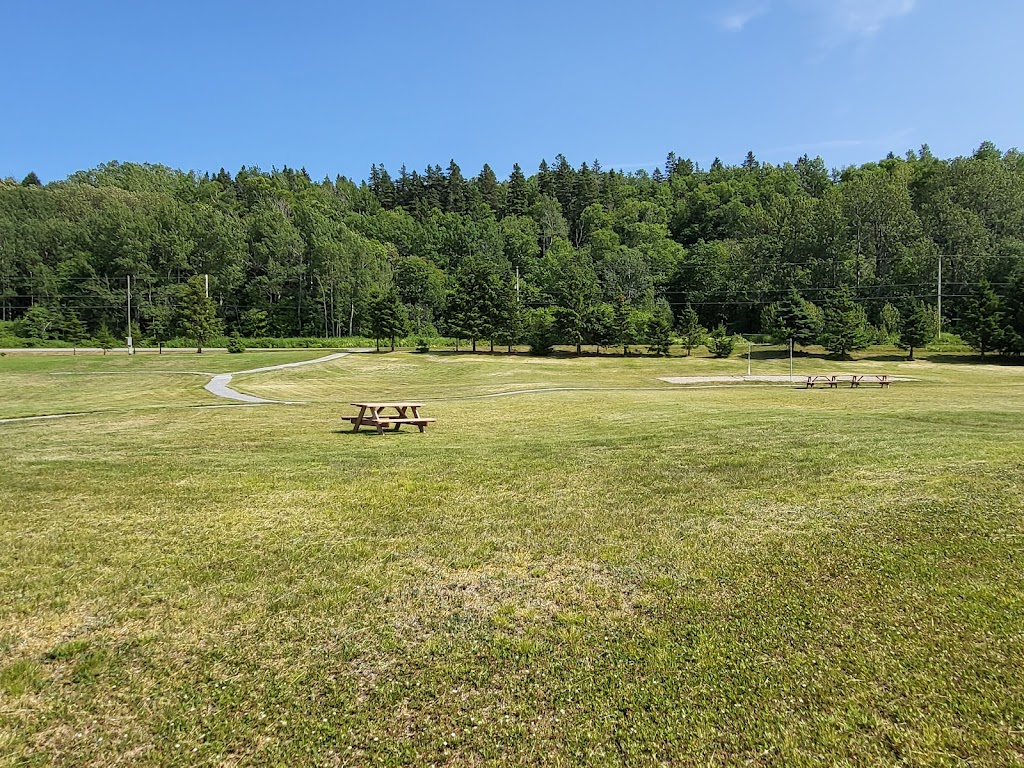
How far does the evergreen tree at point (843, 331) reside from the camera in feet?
205

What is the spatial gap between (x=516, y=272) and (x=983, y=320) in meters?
60.0

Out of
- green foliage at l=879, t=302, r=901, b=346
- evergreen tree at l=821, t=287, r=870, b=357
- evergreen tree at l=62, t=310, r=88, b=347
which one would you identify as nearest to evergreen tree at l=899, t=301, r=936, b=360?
evergreen tree at l=821, t=287, r=870, b=357

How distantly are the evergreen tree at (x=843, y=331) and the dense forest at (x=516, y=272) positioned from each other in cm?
30

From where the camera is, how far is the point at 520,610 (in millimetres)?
4559

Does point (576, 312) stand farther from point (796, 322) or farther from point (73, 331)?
point (73, 331)

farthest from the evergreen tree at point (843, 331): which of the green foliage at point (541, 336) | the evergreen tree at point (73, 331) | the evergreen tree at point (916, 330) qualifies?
the evergreen tree at point (73, 331)

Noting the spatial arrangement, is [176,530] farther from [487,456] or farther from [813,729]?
[813,729]

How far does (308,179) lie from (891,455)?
152 m

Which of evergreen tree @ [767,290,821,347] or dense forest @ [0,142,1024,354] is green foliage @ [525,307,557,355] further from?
evergreen tree @ [767,290,821,347]

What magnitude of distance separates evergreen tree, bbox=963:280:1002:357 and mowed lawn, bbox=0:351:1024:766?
204ft

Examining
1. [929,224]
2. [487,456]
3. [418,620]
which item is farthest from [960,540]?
[929,224]

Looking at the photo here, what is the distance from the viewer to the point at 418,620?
4.42 m

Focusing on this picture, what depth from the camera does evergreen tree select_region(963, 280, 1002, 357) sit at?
57625 millimetres

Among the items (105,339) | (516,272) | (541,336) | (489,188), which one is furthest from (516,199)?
(105,339)
